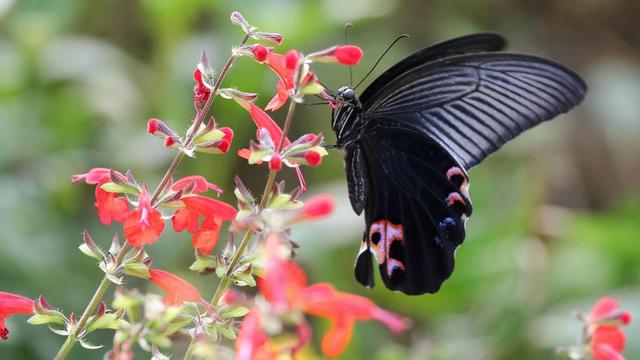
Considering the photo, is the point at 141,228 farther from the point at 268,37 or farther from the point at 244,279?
the point at 268,37

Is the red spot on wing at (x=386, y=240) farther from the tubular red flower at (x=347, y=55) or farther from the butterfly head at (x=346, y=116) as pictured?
the tubular red flower at (x=347, y=55)

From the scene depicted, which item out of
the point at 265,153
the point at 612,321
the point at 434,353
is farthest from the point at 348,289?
the point at 265,153

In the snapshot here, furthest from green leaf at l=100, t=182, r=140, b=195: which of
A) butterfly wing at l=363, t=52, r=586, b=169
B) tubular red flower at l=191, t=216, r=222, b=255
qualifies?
butterfly wing at l=363, t=52, r=586, b=169

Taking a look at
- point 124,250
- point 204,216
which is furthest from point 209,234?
point 124,250

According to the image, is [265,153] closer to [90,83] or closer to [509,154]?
[90,83]

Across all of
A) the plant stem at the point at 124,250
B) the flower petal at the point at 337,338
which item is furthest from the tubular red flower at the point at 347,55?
the flower petal at the point at 337,338
